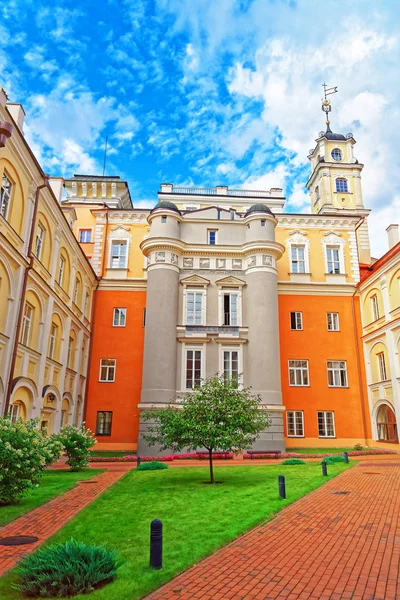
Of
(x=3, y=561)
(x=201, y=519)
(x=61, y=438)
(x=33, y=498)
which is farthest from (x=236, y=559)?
(x=61, y=438)

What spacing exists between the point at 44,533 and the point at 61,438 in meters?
9.92

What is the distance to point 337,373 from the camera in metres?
31.9

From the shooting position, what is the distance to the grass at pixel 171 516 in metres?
6.64

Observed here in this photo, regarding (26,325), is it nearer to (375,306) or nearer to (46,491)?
(46,491)

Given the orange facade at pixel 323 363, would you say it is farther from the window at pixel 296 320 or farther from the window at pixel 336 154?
the window at pixel 336 154

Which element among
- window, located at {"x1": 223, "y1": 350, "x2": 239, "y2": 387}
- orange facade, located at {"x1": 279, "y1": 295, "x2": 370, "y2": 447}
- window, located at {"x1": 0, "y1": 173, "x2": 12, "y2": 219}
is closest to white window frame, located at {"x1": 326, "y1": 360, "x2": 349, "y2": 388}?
orange facade, located at {"x1": 279, "y1": 295, "x2": 370, "y2": 447}

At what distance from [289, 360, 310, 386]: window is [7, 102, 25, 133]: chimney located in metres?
22.4

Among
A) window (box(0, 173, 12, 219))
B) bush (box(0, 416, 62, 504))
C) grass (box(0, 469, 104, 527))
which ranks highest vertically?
window (box(0, 173, 12, 219))

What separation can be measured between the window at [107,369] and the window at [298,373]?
1243cm

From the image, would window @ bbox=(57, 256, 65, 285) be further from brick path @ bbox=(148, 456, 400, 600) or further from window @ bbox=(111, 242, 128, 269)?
brick path @ bbox=(148, 456, 400, 600)

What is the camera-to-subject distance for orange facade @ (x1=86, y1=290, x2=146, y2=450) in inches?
1177

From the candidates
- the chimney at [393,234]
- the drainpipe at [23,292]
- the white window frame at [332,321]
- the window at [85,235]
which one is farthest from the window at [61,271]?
the chimney at [393,234]

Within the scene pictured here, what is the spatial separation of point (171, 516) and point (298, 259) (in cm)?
2692

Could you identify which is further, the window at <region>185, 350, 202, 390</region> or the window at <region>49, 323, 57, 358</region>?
the window at <region>185, 350, 202, 390</region>
